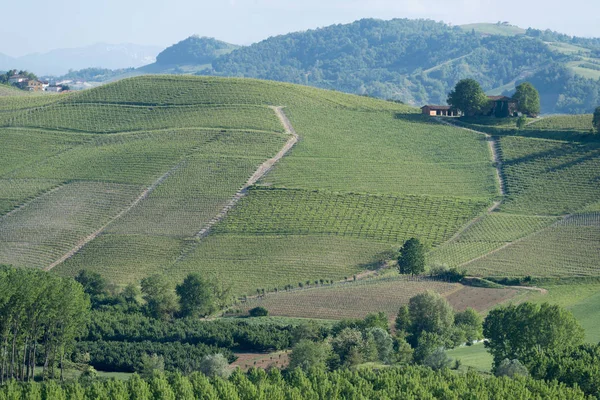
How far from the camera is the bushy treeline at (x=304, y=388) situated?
5038cm

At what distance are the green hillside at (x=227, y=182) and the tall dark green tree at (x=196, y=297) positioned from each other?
18.0 feet

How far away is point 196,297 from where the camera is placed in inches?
3228

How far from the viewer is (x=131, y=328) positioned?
247 ft

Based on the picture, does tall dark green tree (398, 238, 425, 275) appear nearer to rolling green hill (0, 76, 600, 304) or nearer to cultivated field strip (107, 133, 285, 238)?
rolling green hill (0, 76, 600, 304)

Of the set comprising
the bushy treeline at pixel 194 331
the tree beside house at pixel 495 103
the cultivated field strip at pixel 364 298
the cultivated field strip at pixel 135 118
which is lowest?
the bushy treeline at pixel 194 331

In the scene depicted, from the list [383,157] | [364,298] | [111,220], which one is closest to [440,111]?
[383,157]

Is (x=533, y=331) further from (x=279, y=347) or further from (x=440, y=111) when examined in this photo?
(x=440, y=111)

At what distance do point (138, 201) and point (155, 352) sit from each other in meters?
40.9

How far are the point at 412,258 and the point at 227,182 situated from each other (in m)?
30.4

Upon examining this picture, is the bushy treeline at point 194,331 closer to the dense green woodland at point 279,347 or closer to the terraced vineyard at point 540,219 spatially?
the dense green woodland at point 279,347

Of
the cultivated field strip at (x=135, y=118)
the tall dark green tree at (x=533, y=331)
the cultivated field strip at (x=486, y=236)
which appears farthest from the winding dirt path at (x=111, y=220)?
the tall dark green tree at (x=533, y=331)

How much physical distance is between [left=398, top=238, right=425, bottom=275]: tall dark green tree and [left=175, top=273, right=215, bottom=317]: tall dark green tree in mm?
16730

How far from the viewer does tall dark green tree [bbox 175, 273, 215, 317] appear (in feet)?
268

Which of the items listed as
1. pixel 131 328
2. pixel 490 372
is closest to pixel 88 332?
pixel 131 328
